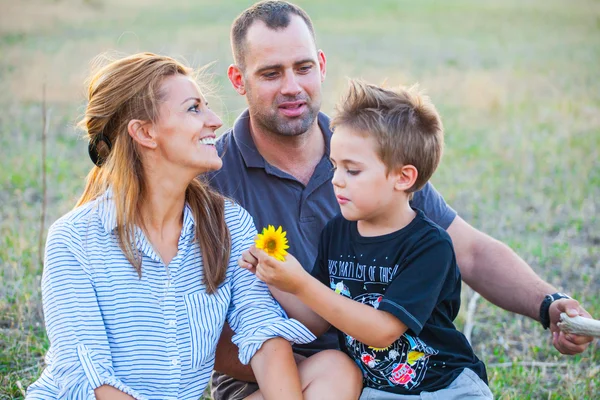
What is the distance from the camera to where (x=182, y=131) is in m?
3.22

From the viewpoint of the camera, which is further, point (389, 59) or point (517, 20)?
point (517, 20)

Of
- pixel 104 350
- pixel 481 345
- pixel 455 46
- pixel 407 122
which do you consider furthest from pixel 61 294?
pixel 455 46

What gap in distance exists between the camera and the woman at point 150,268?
9.59 ft

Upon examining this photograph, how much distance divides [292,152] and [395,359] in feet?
4.38

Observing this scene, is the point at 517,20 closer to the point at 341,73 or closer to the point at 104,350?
the point at 341,73

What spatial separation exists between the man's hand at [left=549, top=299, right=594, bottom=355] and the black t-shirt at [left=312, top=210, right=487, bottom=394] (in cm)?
44

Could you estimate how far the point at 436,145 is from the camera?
124 inches

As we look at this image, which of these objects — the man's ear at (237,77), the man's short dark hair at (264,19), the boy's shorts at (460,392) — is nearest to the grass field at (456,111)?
the man's ear at (237,77)

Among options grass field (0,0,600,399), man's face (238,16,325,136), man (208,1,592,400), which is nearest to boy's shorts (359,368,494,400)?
man (208,1,592,400)

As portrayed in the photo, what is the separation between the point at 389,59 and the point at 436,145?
936 centimetres

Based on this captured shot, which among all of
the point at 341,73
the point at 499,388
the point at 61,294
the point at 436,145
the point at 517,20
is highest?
the point at 517,20

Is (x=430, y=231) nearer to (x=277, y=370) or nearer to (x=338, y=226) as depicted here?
(x=338, y=226)

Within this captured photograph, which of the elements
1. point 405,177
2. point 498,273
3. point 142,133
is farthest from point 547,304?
point 142,133

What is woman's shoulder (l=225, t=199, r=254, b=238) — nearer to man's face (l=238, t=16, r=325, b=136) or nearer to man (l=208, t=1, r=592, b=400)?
man (l=208, t=1, r=592, b=400)
